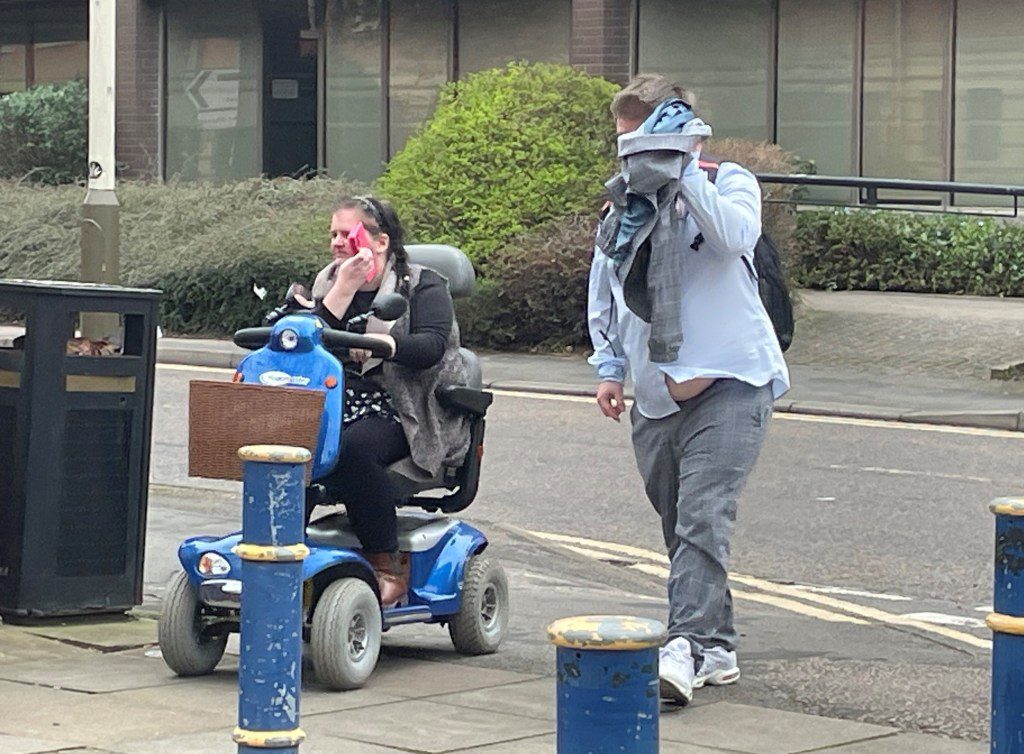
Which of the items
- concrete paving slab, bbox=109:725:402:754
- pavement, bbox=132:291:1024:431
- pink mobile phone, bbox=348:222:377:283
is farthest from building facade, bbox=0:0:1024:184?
concrete paving slab, bbox=109:725:402:754

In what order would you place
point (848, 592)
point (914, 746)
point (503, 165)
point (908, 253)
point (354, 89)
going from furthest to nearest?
point (354, 89)
point (908, 253)
point (503, 165)
point (848, 592)
point (914, 746)

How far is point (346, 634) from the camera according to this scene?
251 inches

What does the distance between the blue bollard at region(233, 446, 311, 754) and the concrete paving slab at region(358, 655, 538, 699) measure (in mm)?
1935

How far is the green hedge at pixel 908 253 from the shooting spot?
70.5 feet

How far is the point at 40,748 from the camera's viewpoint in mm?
5574

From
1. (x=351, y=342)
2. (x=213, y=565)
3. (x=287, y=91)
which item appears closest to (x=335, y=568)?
(x=213, y=565)

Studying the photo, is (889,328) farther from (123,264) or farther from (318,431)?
(318,431)

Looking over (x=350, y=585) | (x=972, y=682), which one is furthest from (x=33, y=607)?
(x=972, y=682)

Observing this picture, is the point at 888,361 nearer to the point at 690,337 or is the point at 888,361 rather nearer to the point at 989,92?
the point at 989,92

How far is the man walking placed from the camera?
20.1 ft

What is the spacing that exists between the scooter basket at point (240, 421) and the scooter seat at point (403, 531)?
25.2 inches

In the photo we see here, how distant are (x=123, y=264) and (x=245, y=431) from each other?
51.2 ft

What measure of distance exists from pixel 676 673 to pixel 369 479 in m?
1.24

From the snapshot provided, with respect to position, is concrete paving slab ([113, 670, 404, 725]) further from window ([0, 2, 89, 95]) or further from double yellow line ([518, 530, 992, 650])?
window ([0, 2, 89, 95])
